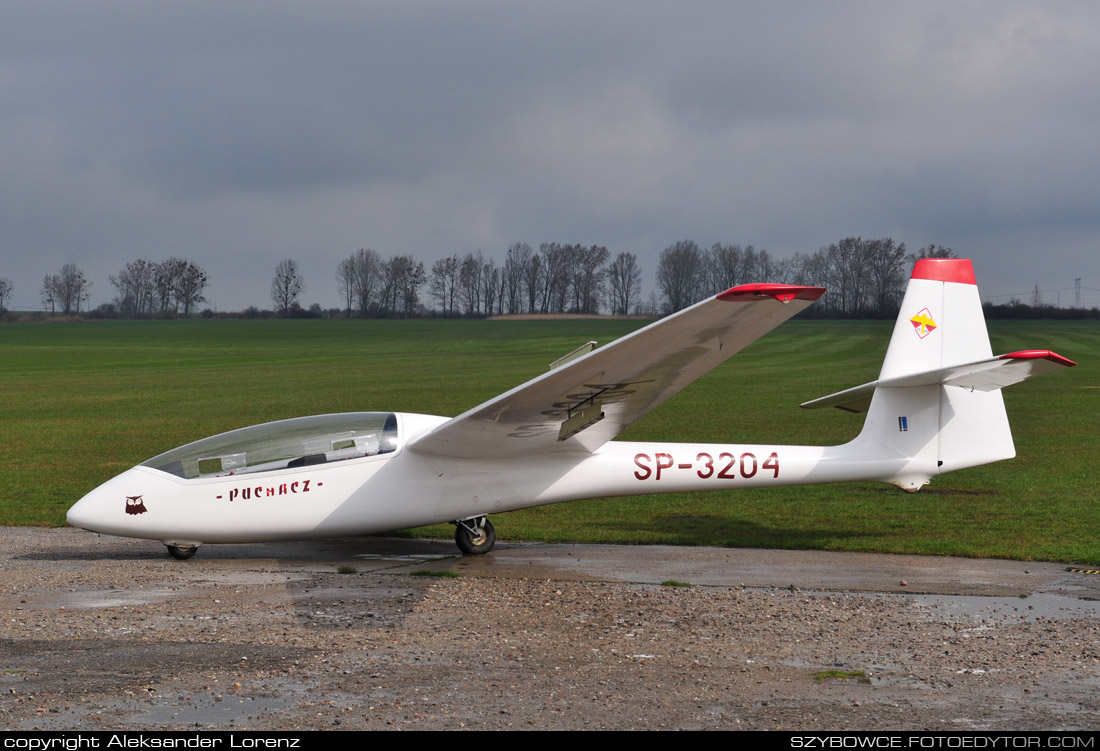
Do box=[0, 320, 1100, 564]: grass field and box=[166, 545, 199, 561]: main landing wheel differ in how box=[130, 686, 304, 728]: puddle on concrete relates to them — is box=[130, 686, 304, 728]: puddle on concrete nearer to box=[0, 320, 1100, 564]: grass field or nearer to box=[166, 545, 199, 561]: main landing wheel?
box=[166, 545, 199, 561]: main landing wheel

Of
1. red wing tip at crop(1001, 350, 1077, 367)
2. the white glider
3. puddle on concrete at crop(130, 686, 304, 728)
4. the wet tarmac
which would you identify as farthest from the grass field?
puddle on concrete at crop(130, 686, 304, 728)

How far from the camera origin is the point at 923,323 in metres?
12.8

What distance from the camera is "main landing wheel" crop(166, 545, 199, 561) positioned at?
38.5 ft

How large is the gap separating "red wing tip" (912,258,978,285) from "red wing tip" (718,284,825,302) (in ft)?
A: 18.5

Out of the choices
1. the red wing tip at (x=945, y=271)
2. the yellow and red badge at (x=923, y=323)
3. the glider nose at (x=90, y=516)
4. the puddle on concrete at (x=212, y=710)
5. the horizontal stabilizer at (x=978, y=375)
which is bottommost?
the puddle on concrete at (x=212, y=710)

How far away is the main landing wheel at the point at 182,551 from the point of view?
1174cm

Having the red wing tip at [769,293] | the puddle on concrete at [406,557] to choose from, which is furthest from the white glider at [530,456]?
the red wing tip at [769,293]

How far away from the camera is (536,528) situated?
556 inches

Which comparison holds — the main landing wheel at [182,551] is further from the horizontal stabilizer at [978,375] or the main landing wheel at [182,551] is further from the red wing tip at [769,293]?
the horizontal stabilizer at [978,375]

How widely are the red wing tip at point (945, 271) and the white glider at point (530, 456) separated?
0.16ft

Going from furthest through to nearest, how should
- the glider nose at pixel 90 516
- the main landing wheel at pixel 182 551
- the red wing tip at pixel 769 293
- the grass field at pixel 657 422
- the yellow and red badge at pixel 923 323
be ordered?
the grass field at pixel 657 422
the yellow and red badge at pixel 923 323
the main landing wheel at pixel 182 551
the glider nose at pixel 90 516
the red wing tip at pixel 769 293

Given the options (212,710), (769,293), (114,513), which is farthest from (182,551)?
(769,293)

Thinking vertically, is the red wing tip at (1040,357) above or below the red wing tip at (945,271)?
below
